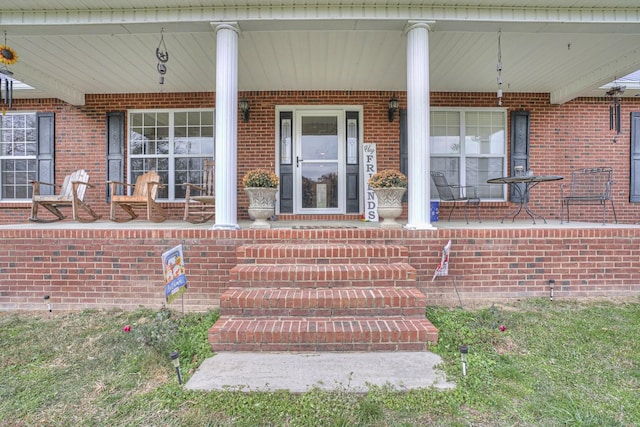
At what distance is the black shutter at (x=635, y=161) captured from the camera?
5.76 meters

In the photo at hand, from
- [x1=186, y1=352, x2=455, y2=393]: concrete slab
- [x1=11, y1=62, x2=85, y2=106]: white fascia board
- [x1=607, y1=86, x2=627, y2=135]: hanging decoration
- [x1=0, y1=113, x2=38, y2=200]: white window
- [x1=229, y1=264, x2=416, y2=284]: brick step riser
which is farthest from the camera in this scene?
[x1=0, y1=113, x2=38, y2=200]: white window

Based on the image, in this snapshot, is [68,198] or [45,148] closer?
[68,198]

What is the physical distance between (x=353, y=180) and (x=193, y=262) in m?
3.26

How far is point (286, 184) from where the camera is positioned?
5.64 meters

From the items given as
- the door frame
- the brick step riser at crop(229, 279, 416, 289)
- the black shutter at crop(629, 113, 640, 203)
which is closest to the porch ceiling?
the door frame

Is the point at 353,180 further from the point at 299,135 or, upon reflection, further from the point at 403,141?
the point at 299,135

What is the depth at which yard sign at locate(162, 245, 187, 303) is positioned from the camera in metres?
2.44

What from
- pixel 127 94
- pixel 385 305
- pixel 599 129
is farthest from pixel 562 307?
pixel 127 94

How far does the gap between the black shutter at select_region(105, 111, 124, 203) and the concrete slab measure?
4809 mm

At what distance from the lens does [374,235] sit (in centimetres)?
325

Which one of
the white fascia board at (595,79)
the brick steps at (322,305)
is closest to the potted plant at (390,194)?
the brick steps at (322,305)

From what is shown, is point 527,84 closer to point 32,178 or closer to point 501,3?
point 501,3

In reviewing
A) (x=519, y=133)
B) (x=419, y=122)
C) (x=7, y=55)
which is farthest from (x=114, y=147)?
(x=519, y=133)

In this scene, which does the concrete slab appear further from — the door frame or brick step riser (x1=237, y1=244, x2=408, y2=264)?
the door frame
